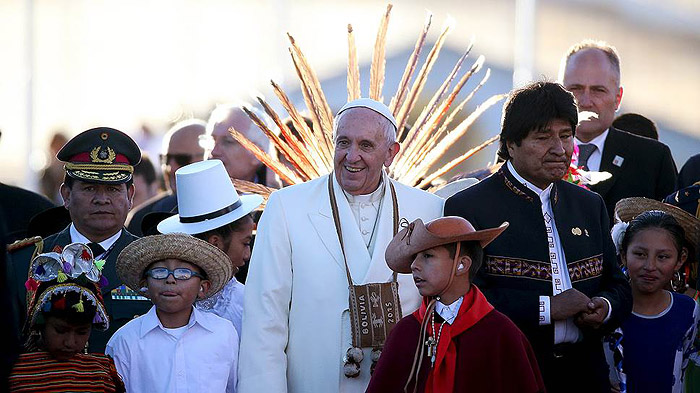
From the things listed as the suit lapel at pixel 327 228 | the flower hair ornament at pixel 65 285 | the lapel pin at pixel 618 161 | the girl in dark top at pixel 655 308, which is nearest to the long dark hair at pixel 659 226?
the girl in dark top at pixel 655 308

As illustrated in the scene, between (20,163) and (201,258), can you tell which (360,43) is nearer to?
(20,163)

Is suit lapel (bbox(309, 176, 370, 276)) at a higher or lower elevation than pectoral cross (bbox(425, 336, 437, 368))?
higher

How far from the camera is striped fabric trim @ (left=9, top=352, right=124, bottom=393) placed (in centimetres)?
525

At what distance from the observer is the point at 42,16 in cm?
1569

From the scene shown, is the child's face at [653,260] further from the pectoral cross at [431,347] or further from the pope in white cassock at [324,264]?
the pectoral cross at [431,347]

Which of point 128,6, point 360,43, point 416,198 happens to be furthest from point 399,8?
point 416,198

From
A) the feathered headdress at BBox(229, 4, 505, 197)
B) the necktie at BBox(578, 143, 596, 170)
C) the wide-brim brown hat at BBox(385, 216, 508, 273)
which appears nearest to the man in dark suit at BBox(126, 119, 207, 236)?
the feathered headdress at BBox(229, 4, 505, 197)

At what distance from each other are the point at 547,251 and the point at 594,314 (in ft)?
1.12

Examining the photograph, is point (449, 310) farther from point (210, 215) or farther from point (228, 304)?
point (210, 215)

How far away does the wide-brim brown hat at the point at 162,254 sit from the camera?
A: 5.71 meters

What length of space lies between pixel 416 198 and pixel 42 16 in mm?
10740

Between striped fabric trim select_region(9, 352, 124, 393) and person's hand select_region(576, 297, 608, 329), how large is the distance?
2001 millimetres

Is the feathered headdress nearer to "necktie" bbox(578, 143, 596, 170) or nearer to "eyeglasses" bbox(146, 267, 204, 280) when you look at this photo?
"necktie" bbox(578, 143, 596, 170)

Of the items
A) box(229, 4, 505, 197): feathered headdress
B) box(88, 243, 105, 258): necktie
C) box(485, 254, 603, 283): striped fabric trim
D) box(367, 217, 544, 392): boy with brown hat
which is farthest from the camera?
box(229, 4, 505, 197): feathered headdress
